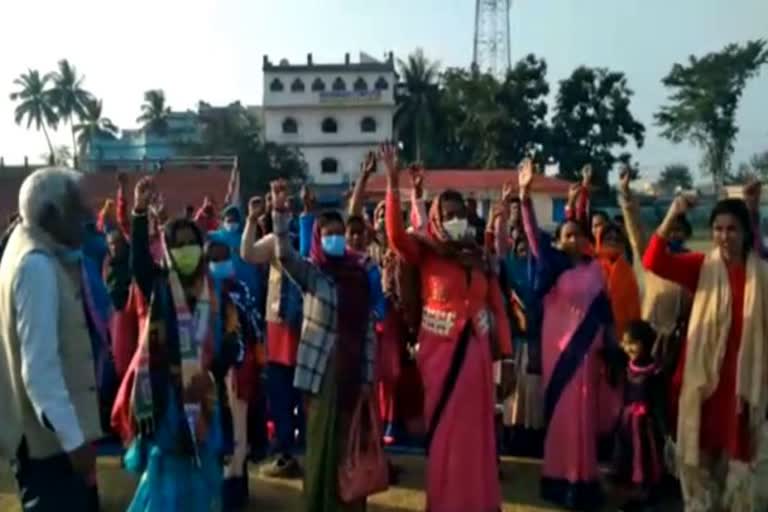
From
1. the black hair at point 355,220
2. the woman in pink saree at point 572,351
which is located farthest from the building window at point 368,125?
the black hair at point 355,220

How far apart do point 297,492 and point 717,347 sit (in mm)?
2875

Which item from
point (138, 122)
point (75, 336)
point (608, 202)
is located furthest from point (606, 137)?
point (75, 336)

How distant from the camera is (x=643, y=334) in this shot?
6262 millimetres

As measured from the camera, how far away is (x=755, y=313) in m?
5.19

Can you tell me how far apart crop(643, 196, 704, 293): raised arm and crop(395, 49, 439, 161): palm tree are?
190 feet

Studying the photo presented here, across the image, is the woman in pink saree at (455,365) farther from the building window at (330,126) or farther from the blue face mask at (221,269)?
the building window at (330,126)

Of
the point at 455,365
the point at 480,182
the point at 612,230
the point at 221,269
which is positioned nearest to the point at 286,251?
the point at 221,269

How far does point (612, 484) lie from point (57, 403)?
418 cm

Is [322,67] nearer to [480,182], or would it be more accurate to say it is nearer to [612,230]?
[480,182]

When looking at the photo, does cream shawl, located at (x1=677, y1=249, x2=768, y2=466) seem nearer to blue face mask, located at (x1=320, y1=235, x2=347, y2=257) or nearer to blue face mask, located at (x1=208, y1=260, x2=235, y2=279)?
blue face mask, located at (x1=320, y1=235, x2=347, y2=257)

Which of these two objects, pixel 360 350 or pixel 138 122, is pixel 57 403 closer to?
pixel 360 350

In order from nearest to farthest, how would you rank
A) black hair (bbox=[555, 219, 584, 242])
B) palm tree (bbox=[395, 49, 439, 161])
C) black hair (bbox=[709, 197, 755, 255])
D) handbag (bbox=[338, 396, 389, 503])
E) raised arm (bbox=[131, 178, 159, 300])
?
raised arm (bbox=[131, 178, 159, 300])
black hair (bbox=[709, 197, 755, 255])
handbag (bbox=[338, 396, 389, 503])
black hair (bbox=[555, 219, 584, 242])
palm tree (bbox=[395, 49, 439, 161])

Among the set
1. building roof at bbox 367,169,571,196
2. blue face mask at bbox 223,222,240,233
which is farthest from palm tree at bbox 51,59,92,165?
blue face mask at bbox 223,222,240,233

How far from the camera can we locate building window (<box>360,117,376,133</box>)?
2751 inches
